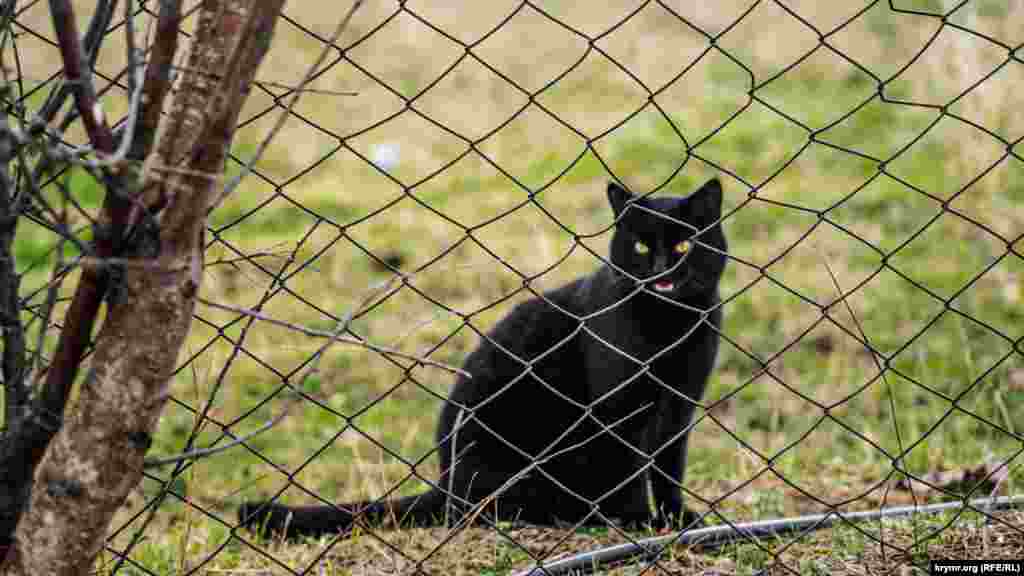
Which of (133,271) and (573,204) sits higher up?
(573,204)

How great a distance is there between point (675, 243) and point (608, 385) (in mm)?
418

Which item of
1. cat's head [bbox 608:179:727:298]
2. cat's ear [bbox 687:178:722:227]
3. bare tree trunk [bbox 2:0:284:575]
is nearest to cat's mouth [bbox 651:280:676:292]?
cat's head [bbox 608:179:727:298]

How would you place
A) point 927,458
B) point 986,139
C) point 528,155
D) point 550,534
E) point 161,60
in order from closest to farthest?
point 161,60, point 550,534, point 927,458, point 986,139, point 528,155

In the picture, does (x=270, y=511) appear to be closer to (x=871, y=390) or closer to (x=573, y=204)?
(x=871, y=390)

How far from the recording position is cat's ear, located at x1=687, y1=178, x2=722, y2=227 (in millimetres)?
2592

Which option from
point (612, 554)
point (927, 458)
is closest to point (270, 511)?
point (612, 554)

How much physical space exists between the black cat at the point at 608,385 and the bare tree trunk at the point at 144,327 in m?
1.36

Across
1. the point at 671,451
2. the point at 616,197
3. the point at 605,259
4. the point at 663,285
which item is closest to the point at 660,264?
the point at 663,285

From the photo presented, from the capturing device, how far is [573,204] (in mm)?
5926

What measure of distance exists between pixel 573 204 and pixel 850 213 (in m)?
1.54

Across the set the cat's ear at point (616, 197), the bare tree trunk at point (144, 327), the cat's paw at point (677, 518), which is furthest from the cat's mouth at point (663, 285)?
the bare tree trunk at point (144, 327)

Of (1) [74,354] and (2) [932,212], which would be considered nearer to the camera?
(1) [74,354]

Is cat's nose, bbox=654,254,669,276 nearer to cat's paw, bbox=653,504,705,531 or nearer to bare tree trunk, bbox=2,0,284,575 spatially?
cat's paw, bbox=653,504,705,531

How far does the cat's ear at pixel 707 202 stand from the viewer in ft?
8.50
